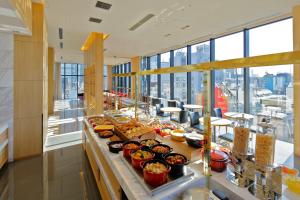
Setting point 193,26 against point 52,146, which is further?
point 193,26

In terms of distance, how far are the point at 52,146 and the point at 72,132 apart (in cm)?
127

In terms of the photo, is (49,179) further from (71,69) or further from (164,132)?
(71,69)

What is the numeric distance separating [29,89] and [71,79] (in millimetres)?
13449

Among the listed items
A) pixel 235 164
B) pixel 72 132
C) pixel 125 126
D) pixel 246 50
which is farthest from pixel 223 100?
pixel 72 132

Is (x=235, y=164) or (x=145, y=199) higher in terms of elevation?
(x=235, y=164)

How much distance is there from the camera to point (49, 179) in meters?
2.90

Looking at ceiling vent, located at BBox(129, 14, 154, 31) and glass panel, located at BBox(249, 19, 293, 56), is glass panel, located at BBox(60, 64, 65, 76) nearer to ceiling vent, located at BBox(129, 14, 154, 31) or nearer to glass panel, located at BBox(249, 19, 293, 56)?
ceiling vent, located at BBox(129, 14, 154, 31)

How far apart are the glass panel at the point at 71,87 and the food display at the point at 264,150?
17.1 meters

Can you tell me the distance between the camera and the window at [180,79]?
7273 mm

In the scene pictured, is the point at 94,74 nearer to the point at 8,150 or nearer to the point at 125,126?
the point at 8,150

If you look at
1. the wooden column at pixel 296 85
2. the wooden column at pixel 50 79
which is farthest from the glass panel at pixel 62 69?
the wooden column at pixel 296 85

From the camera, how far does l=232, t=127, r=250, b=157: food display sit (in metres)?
1.23

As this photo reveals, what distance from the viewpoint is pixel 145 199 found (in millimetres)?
1083

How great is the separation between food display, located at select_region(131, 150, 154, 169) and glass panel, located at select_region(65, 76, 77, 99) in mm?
16383
